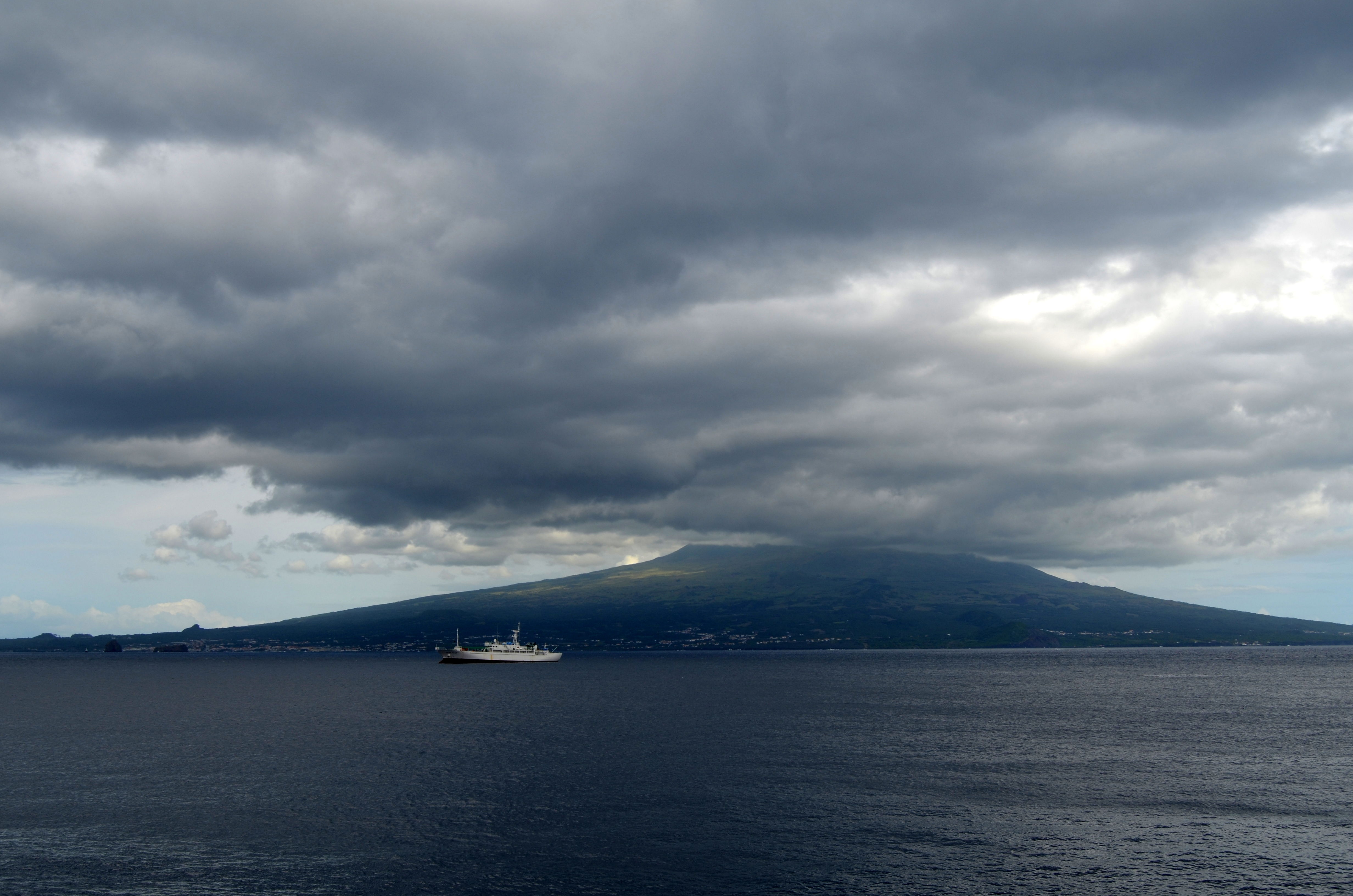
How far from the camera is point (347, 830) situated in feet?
241

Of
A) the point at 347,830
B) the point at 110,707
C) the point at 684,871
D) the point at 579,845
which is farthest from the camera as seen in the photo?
the point at 110,707

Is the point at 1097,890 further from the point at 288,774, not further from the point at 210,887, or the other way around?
the point at 288,774

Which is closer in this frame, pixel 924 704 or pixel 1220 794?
pixel 1220 794

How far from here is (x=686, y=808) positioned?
80.3 m

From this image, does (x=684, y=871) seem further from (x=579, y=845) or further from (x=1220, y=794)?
(x=1220, y=794)

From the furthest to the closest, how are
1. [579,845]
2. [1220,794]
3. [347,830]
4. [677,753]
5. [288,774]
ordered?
[677,753]
[288,774]
[1220,794]
[347,830]
[579,845]

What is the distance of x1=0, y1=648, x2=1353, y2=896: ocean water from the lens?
199ft

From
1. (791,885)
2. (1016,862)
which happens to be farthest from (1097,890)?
(791,885)

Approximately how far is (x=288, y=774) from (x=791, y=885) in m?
64.1

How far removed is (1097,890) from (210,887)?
5580 cm

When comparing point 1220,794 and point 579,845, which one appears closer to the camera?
point 579,845

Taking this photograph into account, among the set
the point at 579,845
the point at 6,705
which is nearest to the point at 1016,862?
the point at 579,845

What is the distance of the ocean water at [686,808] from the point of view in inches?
2387

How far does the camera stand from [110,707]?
185 meters
